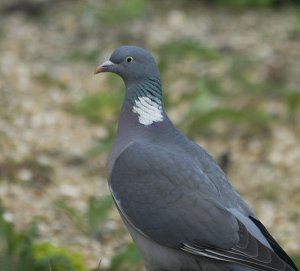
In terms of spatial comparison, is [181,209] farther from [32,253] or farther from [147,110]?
[32,253]

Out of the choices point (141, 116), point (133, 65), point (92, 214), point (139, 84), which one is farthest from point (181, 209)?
point (92, 214)

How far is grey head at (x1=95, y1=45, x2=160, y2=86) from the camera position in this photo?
19.2 ft

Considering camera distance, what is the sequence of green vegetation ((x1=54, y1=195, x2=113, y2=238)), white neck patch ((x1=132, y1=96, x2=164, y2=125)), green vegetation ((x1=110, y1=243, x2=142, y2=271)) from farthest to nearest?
green vegetation ((x1=54, y1=195, x2=113, y2=238))
green vegetation ((x1=110, y1=243, x2=142, y2=271))
white neck patch ((x1=132, y1=96, x2=164, y2=125))

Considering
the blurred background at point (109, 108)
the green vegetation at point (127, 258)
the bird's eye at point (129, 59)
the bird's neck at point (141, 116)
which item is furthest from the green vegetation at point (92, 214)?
the bird's eye at point (129, 59)

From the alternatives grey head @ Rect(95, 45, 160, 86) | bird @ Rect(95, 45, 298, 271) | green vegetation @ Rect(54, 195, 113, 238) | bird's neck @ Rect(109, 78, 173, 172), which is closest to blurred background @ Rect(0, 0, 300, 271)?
green vegetation @ Rect(54, 195, 113, 238)

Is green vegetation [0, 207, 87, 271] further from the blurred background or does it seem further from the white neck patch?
the white neck patch

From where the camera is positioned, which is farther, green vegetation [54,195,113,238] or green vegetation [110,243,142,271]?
green vegetation [54,195,113,238]

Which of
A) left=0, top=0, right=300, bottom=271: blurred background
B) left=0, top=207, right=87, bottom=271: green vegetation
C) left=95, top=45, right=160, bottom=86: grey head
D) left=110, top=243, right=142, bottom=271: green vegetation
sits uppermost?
left=0, top=0, right=300, bottom=271: blurred background

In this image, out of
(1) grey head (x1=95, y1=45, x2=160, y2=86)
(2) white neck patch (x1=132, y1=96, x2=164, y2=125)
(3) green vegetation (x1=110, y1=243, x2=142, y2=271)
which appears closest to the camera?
(2) white neck patch (x1=132, y1=96, x2=164, y2=125)

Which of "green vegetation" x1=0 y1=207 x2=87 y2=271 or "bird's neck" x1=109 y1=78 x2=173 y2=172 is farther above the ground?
"bird's neck" x1=109 y1=78 x2=173 y2=172

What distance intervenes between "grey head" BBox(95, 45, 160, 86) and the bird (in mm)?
344

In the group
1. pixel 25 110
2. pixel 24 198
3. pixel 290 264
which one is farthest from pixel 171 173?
pixel 25 110

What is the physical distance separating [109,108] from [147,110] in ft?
10.8

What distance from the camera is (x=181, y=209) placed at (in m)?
5.28
